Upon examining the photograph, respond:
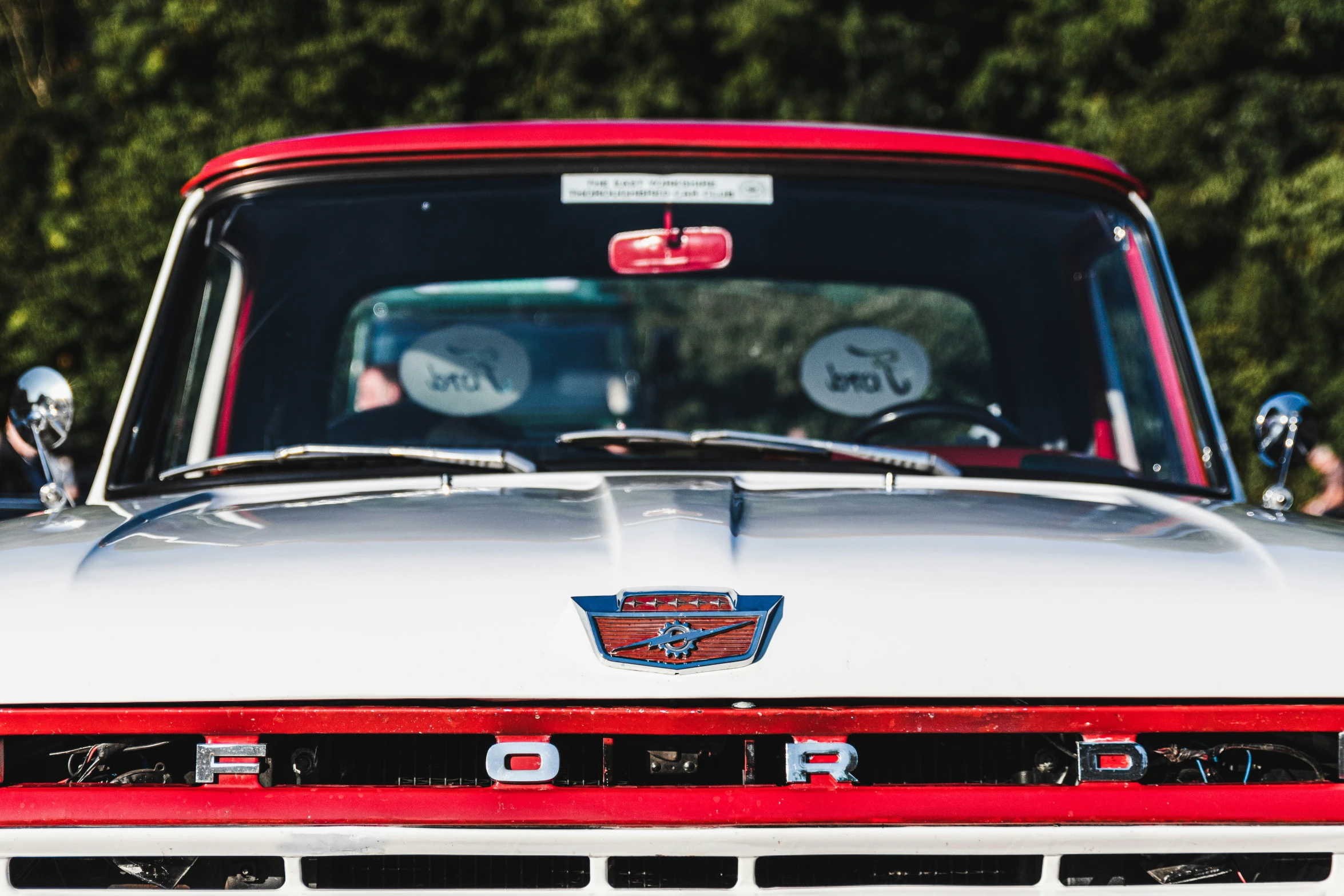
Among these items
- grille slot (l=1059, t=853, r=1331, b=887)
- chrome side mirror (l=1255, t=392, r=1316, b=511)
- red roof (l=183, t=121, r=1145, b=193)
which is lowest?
grille slot (l=1059, t=853, r=1331, b=887)

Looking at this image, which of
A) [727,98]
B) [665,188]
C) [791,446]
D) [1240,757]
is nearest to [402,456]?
[791,446]

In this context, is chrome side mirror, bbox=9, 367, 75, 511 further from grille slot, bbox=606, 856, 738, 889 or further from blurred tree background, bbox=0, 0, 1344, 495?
blurred tree background, bbox=0, 0, 1344, 495

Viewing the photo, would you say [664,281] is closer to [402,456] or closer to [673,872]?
[402,456]

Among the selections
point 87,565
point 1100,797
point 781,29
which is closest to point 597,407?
point 87,565

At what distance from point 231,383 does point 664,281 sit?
106cm

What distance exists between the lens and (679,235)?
9.92 feet

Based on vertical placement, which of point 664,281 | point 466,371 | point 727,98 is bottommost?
point 466,371

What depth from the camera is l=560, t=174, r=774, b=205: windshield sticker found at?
2941 mm

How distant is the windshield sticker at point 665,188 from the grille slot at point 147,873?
1.50m

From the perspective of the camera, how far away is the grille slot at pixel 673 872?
176 cm

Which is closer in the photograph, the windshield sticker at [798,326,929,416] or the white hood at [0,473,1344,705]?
the white hood at [0,473,1344,705]

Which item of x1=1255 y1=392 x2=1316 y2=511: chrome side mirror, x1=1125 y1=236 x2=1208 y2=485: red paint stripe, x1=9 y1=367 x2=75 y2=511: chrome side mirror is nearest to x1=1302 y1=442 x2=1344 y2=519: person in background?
x1=1255 y1=392 x2=1316 y2=511: chrome side mirror

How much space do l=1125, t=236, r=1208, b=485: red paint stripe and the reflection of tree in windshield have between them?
1.42 feet

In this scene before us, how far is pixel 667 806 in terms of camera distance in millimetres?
1743
